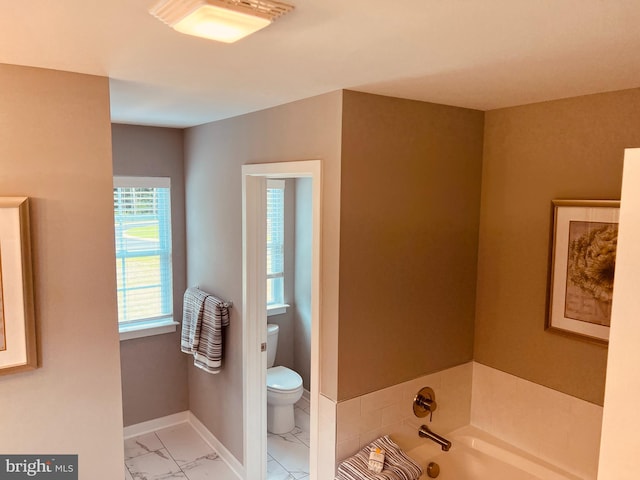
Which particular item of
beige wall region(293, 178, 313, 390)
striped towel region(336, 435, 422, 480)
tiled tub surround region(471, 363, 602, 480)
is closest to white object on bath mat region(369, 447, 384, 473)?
striped towel region(336, 435, 422, 480)

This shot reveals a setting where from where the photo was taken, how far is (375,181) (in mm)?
2234

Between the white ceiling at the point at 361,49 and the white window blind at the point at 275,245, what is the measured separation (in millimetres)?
1929

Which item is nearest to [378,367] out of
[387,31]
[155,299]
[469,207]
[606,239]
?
[469,207]

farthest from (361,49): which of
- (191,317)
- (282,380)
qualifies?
(282,380)

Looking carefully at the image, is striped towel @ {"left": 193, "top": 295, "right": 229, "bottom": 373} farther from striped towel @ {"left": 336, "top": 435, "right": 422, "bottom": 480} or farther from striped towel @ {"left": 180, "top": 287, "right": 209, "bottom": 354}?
striped towel @ {"left": 336, "top": 435, "right": 422, "bottom": 480}

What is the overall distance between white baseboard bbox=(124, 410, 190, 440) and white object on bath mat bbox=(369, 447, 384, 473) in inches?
86.9

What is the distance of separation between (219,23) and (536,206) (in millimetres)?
1881

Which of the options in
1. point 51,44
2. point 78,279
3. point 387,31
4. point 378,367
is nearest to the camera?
point 387,31

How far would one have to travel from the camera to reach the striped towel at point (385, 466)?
7.08 ft

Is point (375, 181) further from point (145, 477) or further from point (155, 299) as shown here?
point (145, 477)

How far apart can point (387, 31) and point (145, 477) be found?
10.8 feet

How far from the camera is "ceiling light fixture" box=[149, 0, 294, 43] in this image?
3.66ft

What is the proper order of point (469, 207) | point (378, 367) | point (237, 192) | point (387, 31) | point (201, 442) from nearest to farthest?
1. point (387, 31)
2. point (378, 367)
3. point (469, 207)
4. point (237, 192)
5. point (201, 442)

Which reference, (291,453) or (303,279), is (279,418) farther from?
(303,279)
